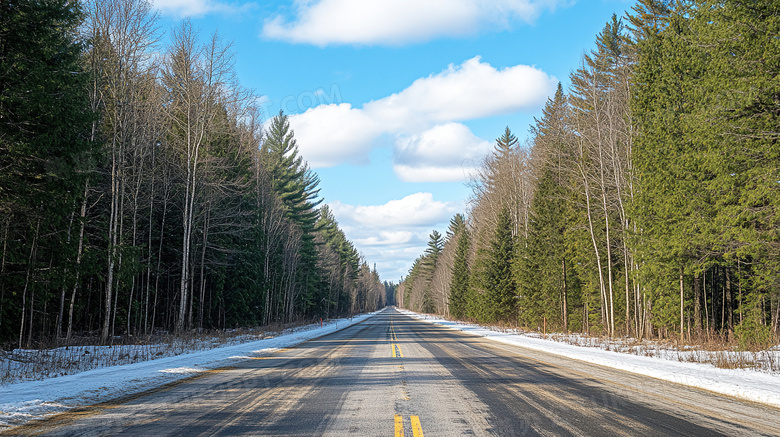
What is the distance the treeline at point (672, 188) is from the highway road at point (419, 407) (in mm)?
9552

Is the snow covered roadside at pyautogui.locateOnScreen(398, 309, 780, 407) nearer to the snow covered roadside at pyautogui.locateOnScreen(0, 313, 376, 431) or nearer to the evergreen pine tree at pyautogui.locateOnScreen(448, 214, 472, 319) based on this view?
the snow covered roadside at pyautogui.locateOnScreen(0, 313, 376, 431)

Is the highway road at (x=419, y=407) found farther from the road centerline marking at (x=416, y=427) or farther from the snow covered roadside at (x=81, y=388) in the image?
the snow covered roadside at (x=81, y=388)

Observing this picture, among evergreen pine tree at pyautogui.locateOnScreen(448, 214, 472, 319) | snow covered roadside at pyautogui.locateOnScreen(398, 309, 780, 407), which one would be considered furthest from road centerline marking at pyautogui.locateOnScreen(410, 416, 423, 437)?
evergreen pine tree at pyautogui.locateOnScreen(448, 214, 472, 319)

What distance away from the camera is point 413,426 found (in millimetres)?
5992

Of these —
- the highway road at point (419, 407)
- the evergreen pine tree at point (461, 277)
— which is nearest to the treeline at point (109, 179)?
the highway road at point (419, 407)

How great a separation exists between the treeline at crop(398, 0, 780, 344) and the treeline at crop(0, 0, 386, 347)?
21326 millimetres

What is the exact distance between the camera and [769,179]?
14383mm

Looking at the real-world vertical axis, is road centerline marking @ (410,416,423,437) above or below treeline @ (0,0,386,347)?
below

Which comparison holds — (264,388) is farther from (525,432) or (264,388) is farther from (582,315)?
(582,315)

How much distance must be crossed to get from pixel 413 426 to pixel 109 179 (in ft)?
78.1

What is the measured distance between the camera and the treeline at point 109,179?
44.6 ft

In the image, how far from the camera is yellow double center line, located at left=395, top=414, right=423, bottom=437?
5613mm

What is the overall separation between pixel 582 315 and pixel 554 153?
1235cm

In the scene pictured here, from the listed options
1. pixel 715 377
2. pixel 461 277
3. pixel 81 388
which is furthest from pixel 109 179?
pixel 461 277
